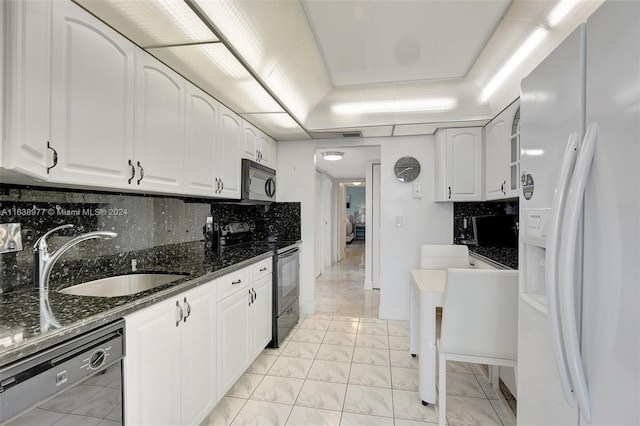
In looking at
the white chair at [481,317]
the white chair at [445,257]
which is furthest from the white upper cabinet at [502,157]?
the white chair at [481,317]

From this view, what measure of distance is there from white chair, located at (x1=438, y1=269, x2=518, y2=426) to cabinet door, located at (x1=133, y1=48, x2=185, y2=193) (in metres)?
1.76

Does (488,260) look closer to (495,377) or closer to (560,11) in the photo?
(495,377)

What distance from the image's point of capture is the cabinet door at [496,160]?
2.67m

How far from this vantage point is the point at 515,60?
2146mm

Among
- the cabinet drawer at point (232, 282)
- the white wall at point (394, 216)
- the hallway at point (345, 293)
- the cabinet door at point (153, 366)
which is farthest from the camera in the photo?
the hallway at point (345, 293)

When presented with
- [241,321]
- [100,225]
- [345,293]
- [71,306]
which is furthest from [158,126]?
[345,293]

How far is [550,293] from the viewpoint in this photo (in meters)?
0.88

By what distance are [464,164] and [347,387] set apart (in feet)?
7.89

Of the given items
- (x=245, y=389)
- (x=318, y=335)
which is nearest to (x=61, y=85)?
(x=245, y=389)

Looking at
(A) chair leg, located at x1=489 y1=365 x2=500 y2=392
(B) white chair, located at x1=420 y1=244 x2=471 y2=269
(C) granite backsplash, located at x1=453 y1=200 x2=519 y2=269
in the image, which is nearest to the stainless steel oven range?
(B) white chair, located at x1=420 y1=244 x2=471 y2=269

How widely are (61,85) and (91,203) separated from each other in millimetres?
678

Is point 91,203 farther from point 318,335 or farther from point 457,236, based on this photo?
point 457,236

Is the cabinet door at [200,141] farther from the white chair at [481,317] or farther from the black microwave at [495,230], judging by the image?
the black microwave at [495,230]

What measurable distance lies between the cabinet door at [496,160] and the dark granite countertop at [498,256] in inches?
19.9
